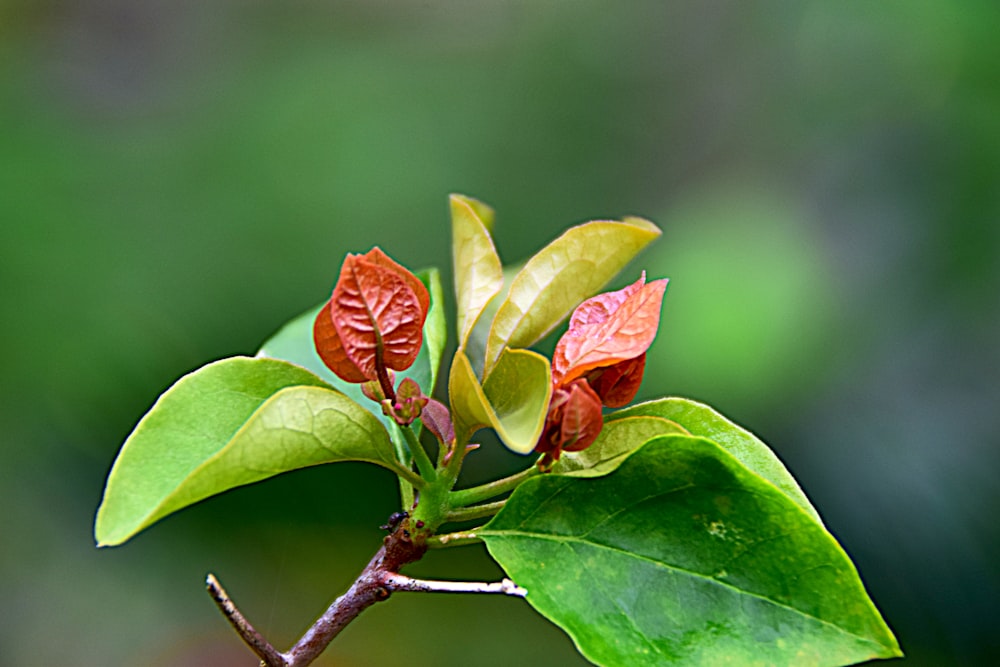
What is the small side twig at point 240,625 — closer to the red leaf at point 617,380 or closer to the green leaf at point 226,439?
the green leaf at point 226,439

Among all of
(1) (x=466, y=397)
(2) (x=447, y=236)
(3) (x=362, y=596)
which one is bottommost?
(2) (x=447, y=236)

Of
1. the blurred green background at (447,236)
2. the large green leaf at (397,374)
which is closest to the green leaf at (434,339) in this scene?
the large green leaf at (397,374)

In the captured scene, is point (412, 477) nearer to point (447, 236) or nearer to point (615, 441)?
point (615, 441)

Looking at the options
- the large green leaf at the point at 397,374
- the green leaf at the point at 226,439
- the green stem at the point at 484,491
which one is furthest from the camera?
the large green leaf at the point at 397,374

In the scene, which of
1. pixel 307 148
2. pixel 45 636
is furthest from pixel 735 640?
pixel 307 148

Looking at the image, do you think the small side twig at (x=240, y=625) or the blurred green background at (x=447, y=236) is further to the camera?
the blurred green background at (x=447, y=236)

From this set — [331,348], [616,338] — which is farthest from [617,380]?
[331,348]

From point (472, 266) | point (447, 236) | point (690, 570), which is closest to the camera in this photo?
point (690, 570)
